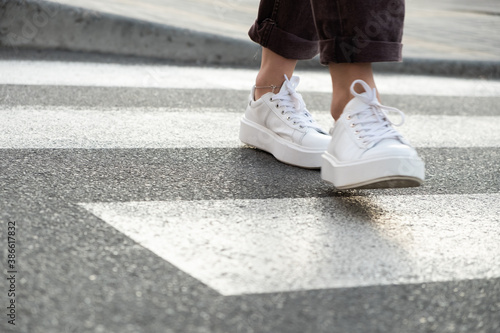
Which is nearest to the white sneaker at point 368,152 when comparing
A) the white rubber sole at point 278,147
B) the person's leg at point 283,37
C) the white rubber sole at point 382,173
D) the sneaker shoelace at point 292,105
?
the white rubber sole at point 382,173

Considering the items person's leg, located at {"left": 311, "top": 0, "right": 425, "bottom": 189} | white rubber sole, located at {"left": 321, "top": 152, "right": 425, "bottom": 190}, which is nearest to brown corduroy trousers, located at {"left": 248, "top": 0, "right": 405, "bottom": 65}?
person's leg, located at {"left": 311, "top": 0, "right": 425, "bottom": 189}

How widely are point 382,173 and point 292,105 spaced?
584 mm

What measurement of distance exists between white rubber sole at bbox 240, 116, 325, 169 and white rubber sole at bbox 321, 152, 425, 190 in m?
0.30

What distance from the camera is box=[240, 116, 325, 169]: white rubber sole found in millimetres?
1976

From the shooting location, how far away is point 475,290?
3.95 feet

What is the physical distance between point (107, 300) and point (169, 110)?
170 cm

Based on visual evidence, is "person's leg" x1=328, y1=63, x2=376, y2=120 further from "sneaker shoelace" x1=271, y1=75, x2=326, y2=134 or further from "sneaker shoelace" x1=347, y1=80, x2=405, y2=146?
"sneaker shoelace" x1=271, y1=75, x2=326, y2=134

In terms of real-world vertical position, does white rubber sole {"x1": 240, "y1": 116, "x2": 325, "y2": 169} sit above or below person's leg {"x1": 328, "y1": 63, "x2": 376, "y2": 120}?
below

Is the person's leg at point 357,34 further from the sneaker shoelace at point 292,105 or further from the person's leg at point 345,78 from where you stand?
the sneaker shoelace at point 292,105

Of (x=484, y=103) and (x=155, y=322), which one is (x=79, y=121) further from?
(x=484, y=103)

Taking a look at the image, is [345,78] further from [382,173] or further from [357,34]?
[382,173]

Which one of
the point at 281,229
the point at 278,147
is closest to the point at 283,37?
the point at 278,147

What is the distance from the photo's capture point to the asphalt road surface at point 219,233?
106cm

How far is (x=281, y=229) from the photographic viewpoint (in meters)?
1.44
